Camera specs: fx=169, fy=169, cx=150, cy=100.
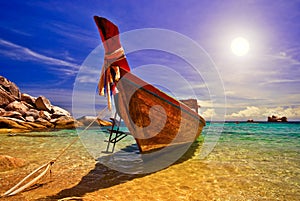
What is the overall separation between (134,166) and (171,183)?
1.70 m

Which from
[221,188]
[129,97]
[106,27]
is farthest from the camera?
[129,97]

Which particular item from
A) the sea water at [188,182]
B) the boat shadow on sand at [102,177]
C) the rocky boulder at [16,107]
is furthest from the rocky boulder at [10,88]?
the boat shadow on sand at [102,177]

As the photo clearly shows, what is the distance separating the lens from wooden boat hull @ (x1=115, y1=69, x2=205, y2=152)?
16.3ft

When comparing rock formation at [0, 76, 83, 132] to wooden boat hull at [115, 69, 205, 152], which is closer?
wooden boat hull at [115, 69, 205, 152]

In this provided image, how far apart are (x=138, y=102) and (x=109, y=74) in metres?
1.18

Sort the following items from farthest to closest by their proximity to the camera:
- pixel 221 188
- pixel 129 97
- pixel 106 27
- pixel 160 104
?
pixel 160 104
pixel 129 97
pixel 106 27
pixel 221 188

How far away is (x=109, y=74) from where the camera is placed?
15.1 ft

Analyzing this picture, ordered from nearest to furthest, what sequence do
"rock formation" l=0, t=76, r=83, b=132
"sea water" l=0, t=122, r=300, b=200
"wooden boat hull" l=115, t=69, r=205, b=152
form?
"sea water" l=0, t=122, r=300, b=200 → "wooden boat hull" l=115, t=69, r=205, b=152 → "rock formation" l=0, t=76, r=83, b=132

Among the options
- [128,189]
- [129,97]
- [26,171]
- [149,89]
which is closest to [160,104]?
[149,89]

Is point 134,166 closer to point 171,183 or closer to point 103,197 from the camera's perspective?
point 171,183

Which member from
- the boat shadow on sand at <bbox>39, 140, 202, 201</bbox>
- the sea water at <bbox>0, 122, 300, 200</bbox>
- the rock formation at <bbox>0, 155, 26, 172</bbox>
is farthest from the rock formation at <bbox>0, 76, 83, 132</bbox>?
the boat shadow on sand at <bbox>39, 140, 202, 201</bbox>

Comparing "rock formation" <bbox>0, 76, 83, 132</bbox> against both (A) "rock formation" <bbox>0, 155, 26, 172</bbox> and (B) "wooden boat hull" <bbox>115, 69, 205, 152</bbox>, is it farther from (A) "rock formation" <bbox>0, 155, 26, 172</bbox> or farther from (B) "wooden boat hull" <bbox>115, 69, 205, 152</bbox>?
(B) "wooden boat hull" <bbox>115, 69, 205, 152</bbox>

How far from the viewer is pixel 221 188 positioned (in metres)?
3.59

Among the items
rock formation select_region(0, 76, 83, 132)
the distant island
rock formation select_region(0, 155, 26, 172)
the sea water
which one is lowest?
rock formation select_region(0, 155, 26, 172)
